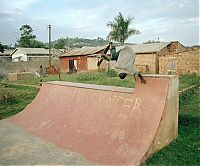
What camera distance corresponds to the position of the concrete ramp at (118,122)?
15.7 ft

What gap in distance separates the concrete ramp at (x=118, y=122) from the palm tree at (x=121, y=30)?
1109 inches

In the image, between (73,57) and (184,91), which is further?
(73,57)

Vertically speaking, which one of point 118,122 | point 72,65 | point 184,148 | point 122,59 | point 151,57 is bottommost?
point 184,148

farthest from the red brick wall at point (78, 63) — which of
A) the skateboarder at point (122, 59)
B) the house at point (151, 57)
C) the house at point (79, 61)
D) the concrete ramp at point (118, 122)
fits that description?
the skateboarder at point (122, 59)

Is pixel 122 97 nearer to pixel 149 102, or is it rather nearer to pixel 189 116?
pixel 149 102

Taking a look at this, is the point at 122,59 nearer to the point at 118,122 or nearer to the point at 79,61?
the point at 118,122

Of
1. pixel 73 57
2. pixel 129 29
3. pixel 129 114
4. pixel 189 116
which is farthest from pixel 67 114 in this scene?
pixel 129 29

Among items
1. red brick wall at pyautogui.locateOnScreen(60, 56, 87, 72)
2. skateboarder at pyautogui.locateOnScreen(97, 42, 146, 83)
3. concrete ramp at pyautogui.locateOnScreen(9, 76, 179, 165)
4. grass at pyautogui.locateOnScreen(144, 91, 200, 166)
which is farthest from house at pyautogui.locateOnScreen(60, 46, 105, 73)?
skateboarder at pyautogui.locateOnScreen(97, 42, 146, 83)

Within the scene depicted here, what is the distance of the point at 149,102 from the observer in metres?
5.09

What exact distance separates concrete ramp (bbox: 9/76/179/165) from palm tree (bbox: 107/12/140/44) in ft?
92.4

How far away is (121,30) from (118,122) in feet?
98.1

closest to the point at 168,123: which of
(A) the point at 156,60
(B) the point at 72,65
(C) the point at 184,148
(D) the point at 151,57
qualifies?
(C) the point at 184,148

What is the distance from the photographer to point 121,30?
1342 inches

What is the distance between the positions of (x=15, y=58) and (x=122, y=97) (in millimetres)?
42592
